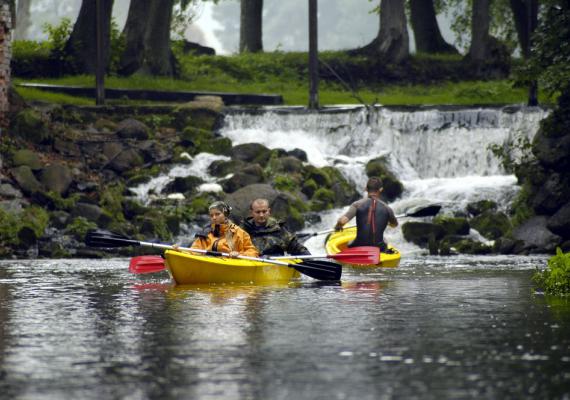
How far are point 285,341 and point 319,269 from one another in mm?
6872

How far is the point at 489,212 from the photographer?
30328 mm

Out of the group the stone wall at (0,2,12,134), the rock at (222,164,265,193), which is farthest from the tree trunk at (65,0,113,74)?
the rock at (222,164,265,193)

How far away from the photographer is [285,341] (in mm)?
12102

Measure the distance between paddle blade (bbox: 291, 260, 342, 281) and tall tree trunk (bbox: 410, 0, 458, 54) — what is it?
30.3m

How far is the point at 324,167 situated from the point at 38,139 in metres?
6.92

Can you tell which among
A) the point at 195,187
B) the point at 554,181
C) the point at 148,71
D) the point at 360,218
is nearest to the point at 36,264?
the point at 360,218

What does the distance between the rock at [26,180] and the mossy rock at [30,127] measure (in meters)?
2.23

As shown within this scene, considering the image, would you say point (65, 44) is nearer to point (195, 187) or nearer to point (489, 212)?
point (195, 187)

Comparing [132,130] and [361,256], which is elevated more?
[132,130]

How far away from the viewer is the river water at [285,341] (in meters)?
9.73

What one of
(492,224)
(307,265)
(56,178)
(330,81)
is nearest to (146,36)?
(330,81)

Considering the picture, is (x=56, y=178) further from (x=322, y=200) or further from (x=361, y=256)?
(x=361, y=256)

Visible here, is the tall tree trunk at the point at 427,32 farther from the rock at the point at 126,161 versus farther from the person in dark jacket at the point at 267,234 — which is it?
the person in dark jacket at the point at 267,234

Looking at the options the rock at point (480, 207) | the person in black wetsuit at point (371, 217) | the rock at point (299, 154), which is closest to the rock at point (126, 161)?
the rock at point (299, 154)
